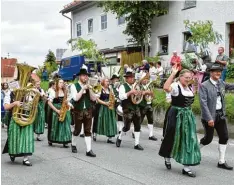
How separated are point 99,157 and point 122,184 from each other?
2060 mm

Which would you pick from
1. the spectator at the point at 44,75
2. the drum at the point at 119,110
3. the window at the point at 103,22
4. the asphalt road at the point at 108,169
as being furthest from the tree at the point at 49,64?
the asphalt road at the point at 108,169

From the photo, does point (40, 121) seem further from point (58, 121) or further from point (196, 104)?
point (196, 104)

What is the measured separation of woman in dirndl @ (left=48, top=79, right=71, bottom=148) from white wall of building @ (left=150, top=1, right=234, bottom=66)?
36.3 ft

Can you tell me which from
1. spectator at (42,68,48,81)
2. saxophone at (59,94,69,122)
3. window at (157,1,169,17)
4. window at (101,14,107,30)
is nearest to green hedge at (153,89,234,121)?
saxophone at (59,94,69,122)

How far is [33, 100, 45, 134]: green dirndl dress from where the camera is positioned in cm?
1020

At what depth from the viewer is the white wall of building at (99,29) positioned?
26.6m

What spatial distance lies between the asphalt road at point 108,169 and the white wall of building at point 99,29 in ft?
59.5

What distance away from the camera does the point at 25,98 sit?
275 inches

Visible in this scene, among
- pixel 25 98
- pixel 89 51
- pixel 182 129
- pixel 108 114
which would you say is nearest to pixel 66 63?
pixel 89 51

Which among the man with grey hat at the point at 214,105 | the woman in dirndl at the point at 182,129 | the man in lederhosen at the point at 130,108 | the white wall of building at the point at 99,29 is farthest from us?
the white wall of building at the point at 99,29

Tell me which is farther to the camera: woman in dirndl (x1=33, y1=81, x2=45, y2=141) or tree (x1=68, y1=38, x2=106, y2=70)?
tree (x1=68, y1=38, x2=106, y2=70)

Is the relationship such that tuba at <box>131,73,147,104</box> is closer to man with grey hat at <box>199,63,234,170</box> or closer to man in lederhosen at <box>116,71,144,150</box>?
man in lederhosen at <box>116,71,144,150</box>

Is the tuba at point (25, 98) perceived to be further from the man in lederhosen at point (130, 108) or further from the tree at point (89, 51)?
the tree at point (89, 51)

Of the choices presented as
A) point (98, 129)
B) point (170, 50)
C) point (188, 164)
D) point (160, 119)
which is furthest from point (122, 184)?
point (170, 50)
